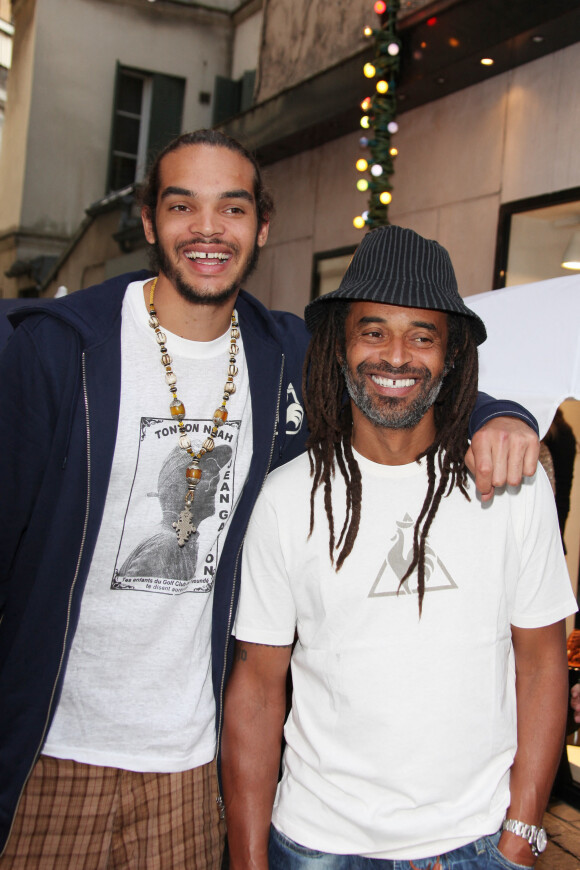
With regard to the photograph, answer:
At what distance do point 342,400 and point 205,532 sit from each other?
557 mm

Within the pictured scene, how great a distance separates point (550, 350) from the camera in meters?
3.10

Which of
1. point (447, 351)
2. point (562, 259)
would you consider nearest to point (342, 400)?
point (447, 351)

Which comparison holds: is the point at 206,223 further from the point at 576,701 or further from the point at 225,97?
the point at 225,97

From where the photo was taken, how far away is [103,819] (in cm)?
221

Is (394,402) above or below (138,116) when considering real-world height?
below

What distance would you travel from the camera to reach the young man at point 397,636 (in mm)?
1841

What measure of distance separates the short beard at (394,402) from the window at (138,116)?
47.2 ft

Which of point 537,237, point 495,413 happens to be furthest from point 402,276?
point 537,237

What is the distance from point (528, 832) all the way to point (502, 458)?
0.86 meters

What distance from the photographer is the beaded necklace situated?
2240mm

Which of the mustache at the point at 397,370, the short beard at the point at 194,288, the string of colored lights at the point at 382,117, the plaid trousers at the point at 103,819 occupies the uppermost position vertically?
the string of colored lights at the point at 382,117

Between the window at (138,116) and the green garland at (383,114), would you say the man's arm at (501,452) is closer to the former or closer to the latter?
the green garland at (383,114)

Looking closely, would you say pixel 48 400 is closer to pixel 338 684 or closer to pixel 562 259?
pixel 338 684

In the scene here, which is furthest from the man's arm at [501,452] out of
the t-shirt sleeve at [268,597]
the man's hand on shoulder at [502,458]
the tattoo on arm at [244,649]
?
the tattoo on arm at [244,649]
